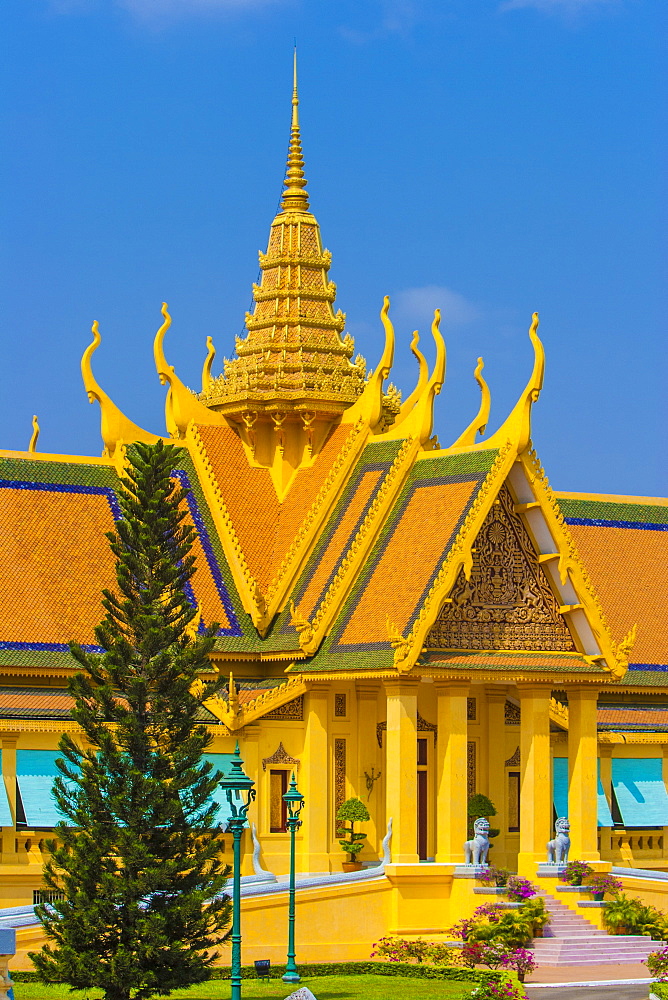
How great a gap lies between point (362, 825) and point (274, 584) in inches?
196

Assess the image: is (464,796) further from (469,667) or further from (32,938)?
(32,938)

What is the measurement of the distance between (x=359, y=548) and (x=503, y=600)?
2969 millimetres

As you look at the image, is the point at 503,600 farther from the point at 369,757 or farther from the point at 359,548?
the point at 369,757

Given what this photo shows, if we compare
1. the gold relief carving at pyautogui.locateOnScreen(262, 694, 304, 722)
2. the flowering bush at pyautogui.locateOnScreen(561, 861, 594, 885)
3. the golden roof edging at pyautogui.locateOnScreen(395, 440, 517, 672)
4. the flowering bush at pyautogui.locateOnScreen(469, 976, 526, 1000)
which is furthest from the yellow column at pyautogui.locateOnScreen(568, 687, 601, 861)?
the flowering bush at pyautogui.locateOnScreen(469, 976, 526, 1000)

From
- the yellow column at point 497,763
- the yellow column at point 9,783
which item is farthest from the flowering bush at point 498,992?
the yellow column at point 497,763

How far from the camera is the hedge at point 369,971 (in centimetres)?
3634

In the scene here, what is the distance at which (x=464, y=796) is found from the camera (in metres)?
41.1

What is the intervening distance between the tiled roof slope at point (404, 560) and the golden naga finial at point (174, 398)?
5051 millimetres

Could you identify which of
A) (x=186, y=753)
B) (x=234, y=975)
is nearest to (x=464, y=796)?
(x=186, y=753)

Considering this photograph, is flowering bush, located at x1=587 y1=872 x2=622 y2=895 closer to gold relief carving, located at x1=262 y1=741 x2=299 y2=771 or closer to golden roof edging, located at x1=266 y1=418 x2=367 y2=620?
gold relief carving, located at x1=262 y1=741 x2=299 y2=771

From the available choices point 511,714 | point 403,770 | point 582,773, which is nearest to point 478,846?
point 403,770

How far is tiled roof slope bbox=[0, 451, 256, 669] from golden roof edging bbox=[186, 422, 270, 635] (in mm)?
161

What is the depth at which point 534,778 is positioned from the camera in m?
41.8

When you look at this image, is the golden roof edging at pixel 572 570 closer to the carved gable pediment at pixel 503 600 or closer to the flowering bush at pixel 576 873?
the carved gable pediment at pixel 503 600
